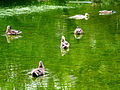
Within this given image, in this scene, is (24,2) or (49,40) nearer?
(49,40)

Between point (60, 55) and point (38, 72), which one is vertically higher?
point (60, 55)

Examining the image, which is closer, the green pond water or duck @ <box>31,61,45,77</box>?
the green pond water

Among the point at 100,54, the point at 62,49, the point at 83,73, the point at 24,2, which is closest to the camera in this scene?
the point at 83,73

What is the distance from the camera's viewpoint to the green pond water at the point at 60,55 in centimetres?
2136

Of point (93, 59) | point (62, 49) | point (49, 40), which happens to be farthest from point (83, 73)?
point (49, 40)

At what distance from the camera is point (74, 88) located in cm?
2027

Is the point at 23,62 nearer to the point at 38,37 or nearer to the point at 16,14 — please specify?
the point at 38,37

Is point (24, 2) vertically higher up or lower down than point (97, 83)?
higher up

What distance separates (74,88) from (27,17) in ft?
94.1

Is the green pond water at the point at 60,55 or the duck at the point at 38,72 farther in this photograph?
the duck at the point at 38,72

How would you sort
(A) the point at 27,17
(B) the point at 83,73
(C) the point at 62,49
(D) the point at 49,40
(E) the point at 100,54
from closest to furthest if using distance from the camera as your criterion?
(B) the point at 83,73 → (E) the point at 100,54 → (C) the point at 62,49 → (D) the point at 49,40 → (A) the point at 27,17

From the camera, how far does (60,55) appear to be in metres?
28.1

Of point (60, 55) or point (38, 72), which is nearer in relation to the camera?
point (38, 72)

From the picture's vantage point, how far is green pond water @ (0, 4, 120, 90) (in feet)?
70.1
